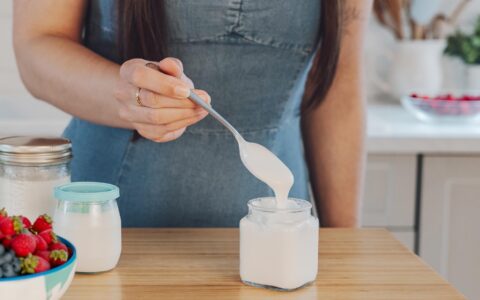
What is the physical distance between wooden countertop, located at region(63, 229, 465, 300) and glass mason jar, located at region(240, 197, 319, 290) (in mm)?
15

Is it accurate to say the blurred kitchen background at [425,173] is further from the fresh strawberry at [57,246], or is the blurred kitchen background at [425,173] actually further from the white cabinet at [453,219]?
the fresh strawberry at [57,246]

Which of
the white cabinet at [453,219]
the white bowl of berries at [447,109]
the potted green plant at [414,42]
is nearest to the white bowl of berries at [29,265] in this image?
the white cabinet at [453,219]

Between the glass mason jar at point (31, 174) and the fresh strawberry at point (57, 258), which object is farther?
the glass mason jar at point (31, 174)

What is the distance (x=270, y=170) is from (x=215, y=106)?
34 cm

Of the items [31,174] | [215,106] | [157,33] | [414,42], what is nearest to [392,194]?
[414,42]

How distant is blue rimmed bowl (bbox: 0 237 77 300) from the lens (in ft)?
2.51

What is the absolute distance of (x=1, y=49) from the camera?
2.46 meters

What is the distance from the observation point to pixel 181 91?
94cm

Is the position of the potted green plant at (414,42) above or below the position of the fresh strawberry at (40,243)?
above

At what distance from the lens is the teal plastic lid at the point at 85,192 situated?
3.12ft

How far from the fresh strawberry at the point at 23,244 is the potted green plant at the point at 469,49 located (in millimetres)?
1976

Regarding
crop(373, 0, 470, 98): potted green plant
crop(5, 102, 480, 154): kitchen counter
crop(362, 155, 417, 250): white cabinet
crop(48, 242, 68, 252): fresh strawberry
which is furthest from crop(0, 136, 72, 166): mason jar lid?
crop(373, 0, 470, 98): potted green plant

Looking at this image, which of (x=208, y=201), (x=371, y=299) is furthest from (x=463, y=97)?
(x=371, y=299)

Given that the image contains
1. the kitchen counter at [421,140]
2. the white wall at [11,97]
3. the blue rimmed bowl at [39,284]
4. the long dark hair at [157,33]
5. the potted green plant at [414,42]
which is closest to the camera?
the blue rimmed bowl at [39,284]
